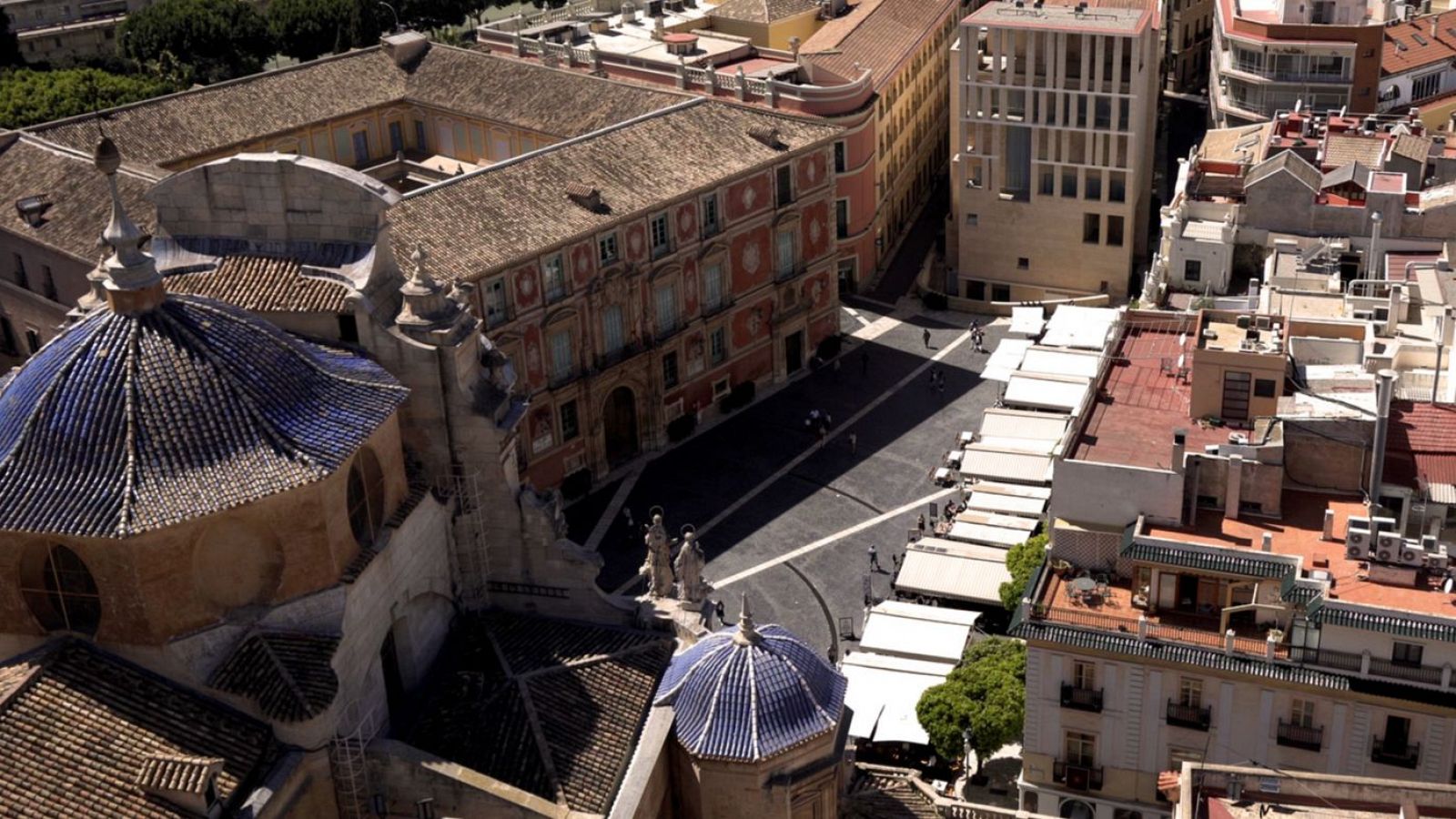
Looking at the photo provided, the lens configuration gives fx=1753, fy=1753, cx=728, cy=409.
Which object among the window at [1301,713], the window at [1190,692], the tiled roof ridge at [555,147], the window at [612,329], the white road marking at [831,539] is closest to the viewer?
the window at [1301,713]

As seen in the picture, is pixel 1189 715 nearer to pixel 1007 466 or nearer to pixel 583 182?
pixel 1007 466

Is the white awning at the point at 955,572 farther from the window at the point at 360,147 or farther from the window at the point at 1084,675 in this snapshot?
the window at the point at 360,147

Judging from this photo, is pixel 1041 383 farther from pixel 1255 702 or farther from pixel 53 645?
pixel 53 645

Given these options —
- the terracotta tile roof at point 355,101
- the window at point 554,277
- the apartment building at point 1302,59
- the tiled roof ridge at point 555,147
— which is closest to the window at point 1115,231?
the apartment building at point 1302,59

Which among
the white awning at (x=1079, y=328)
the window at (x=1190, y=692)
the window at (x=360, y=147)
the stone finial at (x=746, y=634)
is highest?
the stone finial at (x=746, y=634)

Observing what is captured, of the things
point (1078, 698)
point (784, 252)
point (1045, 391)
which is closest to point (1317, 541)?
point (1078, 698)

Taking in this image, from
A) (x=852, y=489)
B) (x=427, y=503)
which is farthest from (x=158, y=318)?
(x=852, y=489)

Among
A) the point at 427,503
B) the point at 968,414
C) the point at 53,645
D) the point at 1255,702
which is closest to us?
the point at 53,645

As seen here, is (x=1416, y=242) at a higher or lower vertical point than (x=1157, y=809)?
higher
